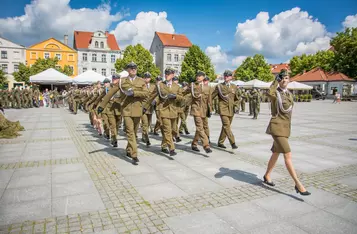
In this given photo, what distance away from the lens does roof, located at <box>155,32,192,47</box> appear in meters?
74.6

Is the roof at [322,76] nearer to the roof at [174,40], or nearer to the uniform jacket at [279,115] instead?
the roof at [174,40]

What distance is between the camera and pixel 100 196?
430 cm

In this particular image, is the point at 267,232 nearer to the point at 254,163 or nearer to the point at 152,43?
the point at 254,163

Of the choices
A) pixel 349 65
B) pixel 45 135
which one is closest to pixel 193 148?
pixel 45 135

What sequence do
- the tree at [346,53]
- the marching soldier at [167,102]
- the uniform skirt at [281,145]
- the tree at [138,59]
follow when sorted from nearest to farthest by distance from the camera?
the uniform skirt at [281,145], the marching soldier at [167,102], the tree at [346,53], the tree at [138,59]

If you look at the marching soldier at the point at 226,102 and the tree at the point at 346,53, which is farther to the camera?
the tree at the point at 346,53

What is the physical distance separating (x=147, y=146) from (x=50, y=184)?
352cm

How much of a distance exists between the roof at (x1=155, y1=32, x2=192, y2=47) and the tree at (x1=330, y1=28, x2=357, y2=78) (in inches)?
1449

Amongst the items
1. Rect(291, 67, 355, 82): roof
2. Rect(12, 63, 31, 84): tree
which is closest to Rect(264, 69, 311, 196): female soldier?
Rect(12, 63, 31, 84): tree

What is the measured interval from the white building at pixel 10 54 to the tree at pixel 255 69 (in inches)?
2069

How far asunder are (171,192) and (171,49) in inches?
2845

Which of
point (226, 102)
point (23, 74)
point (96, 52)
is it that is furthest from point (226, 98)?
point (96, 52)

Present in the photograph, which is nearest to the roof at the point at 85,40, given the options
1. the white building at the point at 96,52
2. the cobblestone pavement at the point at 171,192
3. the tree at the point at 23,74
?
the white building at the point at 96,52

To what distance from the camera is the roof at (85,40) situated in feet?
211
